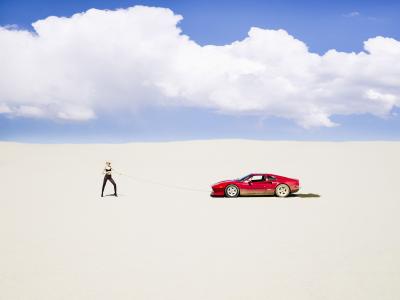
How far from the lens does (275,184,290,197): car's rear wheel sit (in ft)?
55.6

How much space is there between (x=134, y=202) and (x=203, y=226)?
5734 millimetres

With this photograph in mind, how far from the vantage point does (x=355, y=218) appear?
11109 millimetres

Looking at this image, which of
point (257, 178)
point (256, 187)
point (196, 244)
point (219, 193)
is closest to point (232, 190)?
point (219, 193)

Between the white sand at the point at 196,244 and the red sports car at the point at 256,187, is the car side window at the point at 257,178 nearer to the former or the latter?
the red sports car at the point at 256,187

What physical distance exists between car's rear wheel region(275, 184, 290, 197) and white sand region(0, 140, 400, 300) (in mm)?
686

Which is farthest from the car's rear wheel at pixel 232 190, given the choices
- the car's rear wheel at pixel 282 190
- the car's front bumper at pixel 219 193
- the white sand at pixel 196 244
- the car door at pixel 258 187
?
the car's rear wheel at pixel 282 190

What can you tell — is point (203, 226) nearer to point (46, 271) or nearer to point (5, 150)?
point (46, 271)

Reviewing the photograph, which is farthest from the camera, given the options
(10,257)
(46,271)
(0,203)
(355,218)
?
(0,203)

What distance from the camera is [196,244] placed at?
26.4 ft

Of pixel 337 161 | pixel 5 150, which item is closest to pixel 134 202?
pixel 337 161

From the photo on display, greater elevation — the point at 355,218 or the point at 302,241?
the point at 355,218

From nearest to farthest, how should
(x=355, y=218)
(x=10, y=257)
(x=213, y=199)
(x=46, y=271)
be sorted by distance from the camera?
(x=46, y=271), (x=10, y=257), (x=355, y=218), (x=213, y=199)

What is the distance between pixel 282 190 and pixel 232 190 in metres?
2.15

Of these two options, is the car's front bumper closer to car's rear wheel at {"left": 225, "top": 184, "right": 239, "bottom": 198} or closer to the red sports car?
the red sports car
